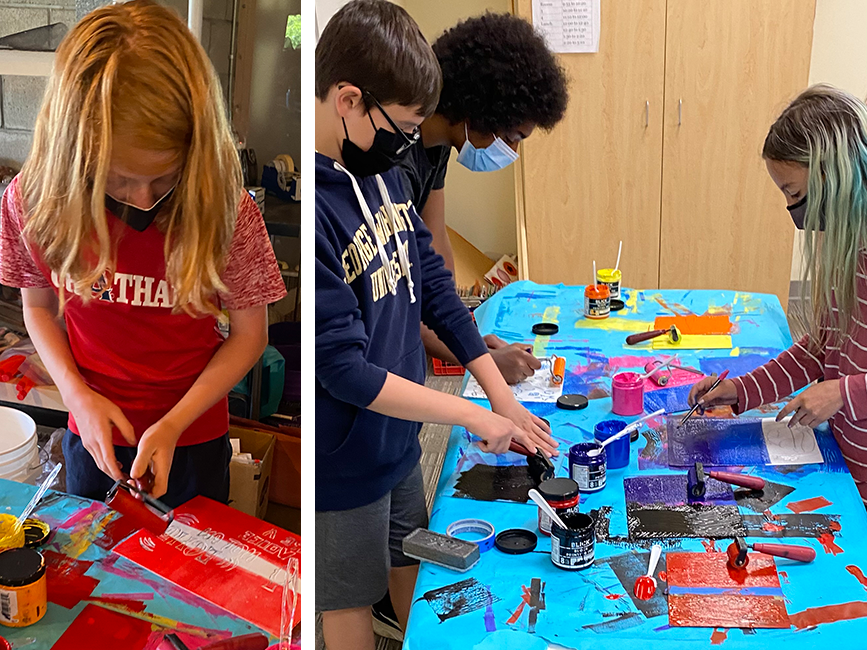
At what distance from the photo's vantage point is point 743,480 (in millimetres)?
1304

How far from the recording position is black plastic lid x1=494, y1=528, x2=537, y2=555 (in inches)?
46.6

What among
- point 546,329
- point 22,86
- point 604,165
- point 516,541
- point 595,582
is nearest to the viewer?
point 22,86

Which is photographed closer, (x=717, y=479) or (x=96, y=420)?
(x=96, y=420)

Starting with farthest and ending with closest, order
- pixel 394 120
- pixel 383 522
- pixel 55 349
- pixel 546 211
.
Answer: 1. pixel 546 211
2. pixel 383 522
3. pixel 394 120
4. pixel 55 349

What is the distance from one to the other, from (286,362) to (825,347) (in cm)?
127

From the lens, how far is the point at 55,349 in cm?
54

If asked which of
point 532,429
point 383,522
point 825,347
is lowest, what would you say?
point 383,522

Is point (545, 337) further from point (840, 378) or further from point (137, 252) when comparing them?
point (137, 252)

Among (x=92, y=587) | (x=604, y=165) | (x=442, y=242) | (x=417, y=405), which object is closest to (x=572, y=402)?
(x=417, y=405)

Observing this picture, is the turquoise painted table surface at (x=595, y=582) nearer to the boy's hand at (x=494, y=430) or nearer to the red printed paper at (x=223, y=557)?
the boy's hand at (x=494, y=430)

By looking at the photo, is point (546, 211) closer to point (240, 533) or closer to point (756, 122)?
point (756, 122)

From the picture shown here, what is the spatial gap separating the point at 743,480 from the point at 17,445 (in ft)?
3.63

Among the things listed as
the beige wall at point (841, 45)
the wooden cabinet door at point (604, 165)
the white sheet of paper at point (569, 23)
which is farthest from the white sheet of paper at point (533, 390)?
the beige wall at point (841, 45)

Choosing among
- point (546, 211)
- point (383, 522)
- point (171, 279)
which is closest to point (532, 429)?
point (383, 522)
